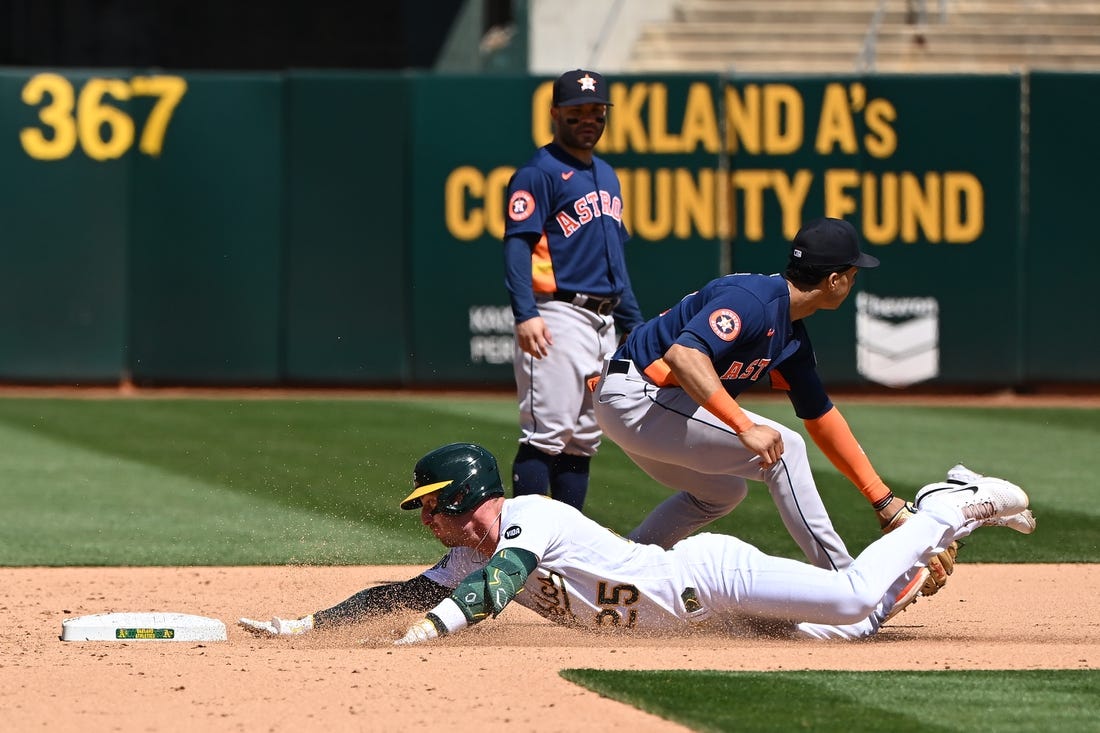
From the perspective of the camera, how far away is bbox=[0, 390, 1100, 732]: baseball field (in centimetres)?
444

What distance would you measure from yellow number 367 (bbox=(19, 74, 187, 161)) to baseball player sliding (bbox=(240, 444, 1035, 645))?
9.80m

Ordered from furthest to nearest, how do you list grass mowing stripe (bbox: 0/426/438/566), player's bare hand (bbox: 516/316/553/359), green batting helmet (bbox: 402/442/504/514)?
grass mowing stripe (bbox: 0/426/438/566) < player's bare hand (bbox: 516/316/553/359) < green batting helmet (bbox: 402/442/504/514)

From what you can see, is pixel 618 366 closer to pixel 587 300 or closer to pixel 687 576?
pixel 687 576

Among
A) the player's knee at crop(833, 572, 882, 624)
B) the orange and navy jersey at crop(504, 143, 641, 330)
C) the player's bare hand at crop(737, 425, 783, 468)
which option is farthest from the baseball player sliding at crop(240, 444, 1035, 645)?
the orange and navy jersey at crop(504, 143, 641, 330)

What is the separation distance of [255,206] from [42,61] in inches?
521

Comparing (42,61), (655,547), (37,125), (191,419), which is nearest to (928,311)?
(191,419)

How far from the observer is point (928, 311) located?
48.0 feet

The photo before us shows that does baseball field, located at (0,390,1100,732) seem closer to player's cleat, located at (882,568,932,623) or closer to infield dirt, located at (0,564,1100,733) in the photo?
infield dirt, located at (0,564,1100,733)

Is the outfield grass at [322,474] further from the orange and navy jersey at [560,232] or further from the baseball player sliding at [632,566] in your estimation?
the baseball player sliding at [632,566]

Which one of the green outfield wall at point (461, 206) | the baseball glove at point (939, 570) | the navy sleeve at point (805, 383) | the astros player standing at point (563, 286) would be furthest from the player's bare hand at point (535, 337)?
the green outfield wall at point (461, 206)

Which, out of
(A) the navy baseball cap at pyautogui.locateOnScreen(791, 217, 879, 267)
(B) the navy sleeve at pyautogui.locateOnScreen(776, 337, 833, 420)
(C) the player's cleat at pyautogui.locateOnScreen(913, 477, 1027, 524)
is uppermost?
(A) the navy baseball cap at pyautogui.locateOnScreen(791, 217, 879, 267)

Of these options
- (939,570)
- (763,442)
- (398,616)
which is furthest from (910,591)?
(398,616)

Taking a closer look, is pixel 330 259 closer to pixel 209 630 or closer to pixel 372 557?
pixel 372 557

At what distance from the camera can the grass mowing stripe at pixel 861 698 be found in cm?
426
